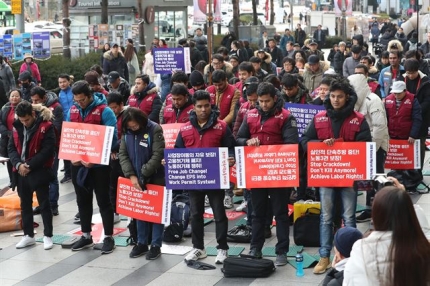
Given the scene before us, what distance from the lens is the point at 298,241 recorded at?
937cm

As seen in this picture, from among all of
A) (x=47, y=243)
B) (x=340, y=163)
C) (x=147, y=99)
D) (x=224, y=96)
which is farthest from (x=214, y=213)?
(x=147, y=99)

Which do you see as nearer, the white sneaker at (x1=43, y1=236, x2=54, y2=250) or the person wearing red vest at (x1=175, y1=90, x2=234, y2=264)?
the person wearing red vest at (x1=175, y1=90, x2=234, y2=264)

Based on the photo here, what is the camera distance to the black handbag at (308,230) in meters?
9.30

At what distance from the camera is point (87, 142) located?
952 cm

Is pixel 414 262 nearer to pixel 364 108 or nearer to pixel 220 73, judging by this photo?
pixel 364 108

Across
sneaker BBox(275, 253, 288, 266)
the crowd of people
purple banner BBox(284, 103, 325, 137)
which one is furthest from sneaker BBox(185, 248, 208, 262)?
purple banner BBox(284, 103, 325, 137)

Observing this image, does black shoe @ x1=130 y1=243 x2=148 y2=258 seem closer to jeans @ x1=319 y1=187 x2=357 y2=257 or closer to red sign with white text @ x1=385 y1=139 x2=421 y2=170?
jeans @ x1=319 y1=187 x2=357 y2=257

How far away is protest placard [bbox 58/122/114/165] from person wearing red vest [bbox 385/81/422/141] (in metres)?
3.83

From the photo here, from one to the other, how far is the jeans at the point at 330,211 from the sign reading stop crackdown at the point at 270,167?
13.0 inches

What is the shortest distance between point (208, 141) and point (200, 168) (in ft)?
0.98

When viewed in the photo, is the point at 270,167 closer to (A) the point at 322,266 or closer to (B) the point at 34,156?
(A) the point at 322,266

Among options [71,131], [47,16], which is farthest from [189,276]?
[47,16]

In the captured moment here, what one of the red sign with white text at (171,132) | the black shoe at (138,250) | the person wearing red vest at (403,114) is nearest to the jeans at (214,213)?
the black shoe at (138,250)

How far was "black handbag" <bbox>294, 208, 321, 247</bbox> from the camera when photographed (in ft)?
30.5
